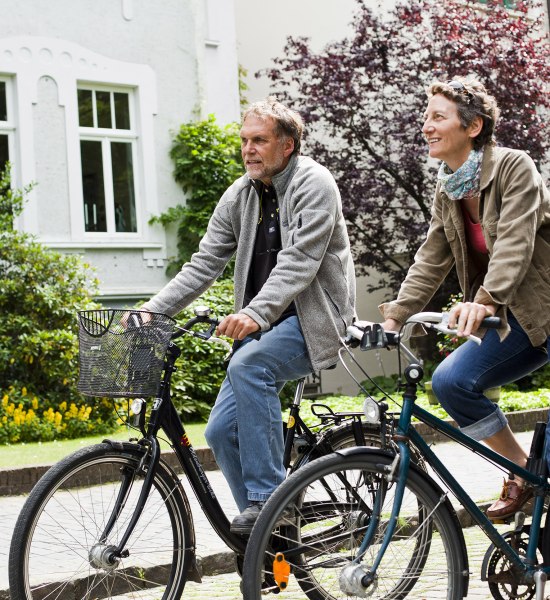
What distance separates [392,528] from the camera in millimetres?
3631

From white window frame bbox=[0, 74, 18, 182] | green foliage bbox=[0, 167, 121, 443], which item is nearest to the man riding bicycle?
green foliage bbox=[0, 167, 121, 443]

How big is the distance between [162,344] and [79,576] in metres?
0.89

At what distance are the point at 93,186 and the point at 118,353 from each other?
1093cm

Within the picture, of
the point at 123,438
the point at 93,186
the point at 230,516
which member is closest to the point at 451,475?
the point at 230,516

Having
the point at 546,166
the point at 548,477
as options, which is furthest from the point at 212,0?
the point at 548,477

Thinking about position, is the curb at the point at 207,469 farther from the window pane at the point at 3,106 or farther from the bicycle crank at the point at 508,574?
the window pane at the point at 3,106

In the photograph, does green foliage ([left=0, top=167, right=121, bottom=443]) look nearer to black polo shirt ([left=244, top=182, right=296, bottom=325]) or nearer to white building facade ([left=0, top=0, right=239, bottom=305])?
white building facade ([left=0, top=0, right=239, bottom=305])

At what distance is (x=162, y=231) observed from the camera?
49.1ft

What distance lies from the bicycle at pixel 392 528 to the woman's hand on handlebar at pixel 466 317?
0.03 m

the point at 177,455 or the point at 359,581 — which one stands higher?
the point at 177,455

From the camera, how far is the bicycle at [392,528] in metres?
3.66

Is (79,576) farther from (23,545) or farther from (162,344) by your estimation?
(162,344)

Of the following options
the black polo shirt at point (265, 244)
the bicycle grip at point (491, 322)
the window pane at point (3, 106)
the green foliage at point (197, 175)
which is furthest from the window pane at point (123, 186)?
the bicycle grip at point (491, 322)

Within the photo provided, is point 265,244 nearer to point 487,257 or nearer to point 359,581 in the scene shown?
point 487,257
